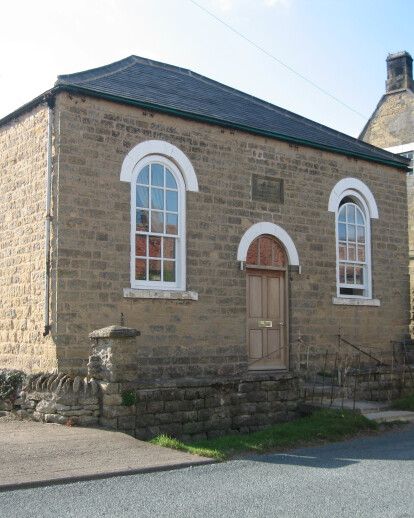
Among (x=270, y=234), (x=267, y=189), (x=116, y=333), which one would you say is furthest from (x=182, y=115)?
(x=116, y=333)

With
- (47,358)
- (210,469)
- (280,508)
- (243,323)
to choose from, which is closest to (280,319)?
(243,323)

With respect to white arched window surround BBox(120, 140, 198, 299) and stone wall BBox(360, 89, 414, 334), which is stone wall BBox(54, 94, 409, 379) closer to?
white arched window surround BBox(120, 140, 198, 299)

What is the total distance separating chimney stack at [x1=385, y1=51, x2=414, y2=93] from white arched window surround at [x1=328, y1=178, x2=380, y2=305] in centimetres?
978

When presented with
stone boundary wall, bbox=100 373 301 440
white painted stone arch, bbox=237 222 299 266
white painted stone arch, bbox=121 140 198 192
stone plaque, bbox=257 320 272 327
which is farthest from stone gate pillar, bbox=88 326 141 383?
stone plaque, bbox=257 320 272 327

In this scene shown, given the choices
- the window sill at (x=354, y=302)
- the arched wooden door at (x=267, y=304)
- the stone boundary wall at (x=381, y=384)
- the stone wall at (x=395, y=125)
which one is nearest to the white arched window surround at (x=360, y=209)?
the window sill at (x=354, y=302)

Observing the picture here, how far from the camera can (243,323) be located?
12.5 meters

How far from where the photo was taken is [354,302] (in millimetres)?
14453

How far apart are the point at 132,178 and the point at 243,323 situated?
352 cm

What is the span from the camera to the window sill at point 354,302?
556 inches

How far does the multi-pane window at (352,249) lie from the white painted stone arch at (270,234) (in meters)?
1.46

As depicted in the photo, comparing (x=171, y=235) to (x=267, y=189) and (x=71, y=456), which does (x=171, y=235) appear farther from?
(x=71, y=456)

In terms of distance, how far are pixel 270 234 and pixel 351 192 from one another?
2818 mm

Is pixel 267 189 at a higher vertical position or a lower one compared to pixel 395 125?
lower

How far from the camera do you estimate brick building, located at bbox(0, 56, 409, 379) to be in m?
10.5
